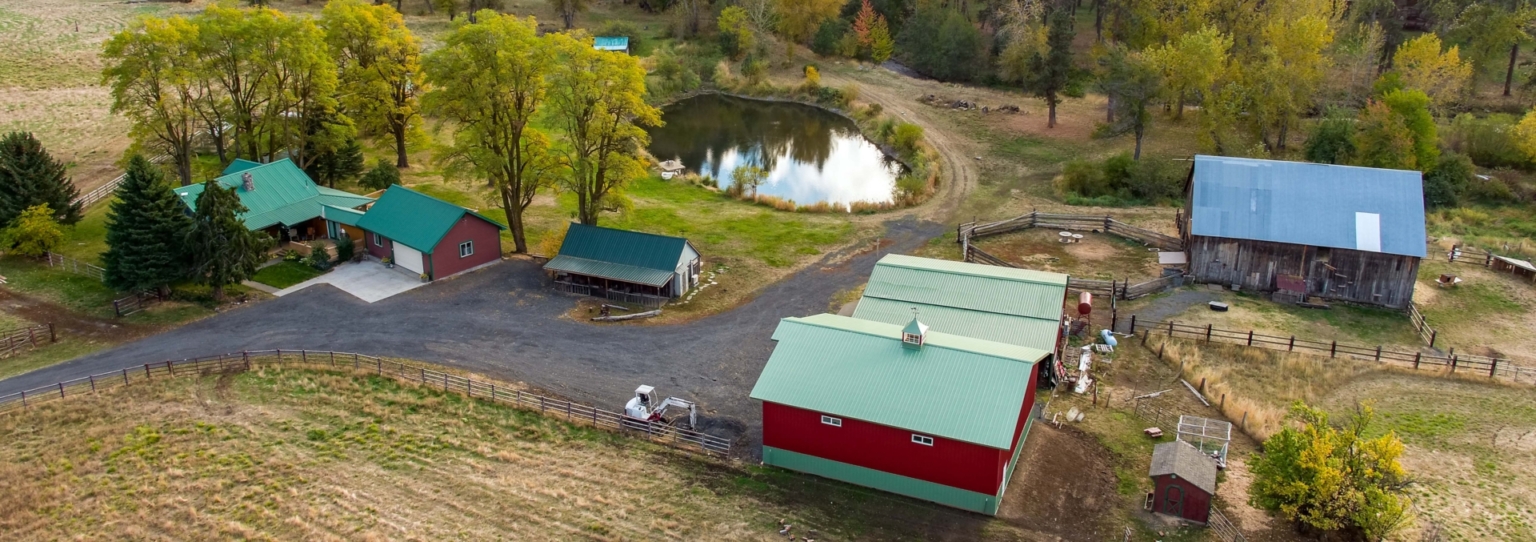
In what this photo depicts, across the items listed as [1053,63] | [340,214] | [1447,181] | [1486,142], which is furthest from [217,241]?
[1486,142]

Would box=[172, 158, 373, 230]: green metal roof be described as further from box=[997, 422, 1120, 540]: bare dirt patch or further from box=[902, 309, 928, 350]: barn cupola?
box=[997, 422, 1120, 540]: bare dirt patch

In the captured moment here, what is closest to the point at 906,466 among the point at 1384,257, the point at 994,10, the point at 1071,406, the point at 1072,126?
the point at 1071,406

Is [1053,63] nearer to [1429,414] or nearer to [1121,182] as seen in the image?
[1121,182]

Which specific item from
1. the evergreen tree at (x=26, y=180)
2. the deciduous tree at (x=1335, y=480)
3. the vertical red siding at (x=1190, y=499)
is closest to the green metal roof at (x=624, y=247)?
the vertical red siding at (x=1190, y=499)

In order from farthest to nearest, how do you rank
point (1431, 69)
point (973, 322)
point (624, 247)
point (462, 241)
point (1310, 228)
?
point (1431, 69) → point (462, 241) → point (624, 247) → point (1310, 228) → point (973, 322)

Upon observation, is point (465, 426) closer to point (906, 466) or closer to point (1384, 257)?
point (906, 466)

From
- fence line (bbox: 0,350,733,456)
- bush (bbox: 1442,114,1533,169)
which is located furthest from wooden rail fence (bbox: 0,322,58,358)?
bush (bbox: 1442,114,1533,169)
